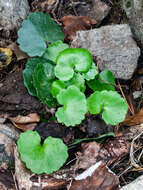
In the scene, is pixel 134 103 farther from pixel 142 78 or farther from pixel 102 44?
pixel 102 44

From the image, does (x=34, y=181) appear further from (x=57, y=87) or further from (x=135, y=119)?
(x=135, y=119)

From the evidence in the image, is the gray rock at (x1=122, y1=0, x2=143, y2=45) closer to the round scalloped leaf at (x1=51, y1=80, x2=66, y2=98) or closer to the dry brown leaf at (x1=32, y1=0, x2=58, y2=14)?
the dry brown leaf at (x1=32, y1=0, x2=58, y2=14)

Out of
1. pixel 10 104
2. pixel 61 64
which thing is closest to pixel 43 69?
pixel 61 64

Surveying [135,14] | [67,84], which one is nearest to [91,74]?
[67,84]

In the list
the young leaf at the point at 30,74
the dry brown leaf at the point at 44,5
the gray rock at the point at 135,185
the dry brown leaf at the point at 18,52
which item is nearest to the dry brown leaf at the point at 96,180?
the gray rock at the point at 135,185

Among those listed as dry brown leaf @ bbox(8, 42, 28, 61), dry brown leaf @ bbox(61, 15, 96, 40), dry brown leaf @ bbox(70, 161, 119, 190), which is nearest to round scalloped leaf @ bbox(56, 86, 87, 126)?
dry brown leaf @ bbox(70, 161, 119, 190)

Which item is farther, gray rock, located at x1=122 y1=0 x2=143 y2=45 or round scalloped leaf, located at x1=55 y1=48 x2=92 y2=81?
gray rock, located at x1=122 y1=0 x2=143 y2=45

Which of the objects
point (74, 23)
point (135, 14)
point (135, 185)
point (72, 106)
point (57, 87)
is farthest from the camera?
point (74, 23)
